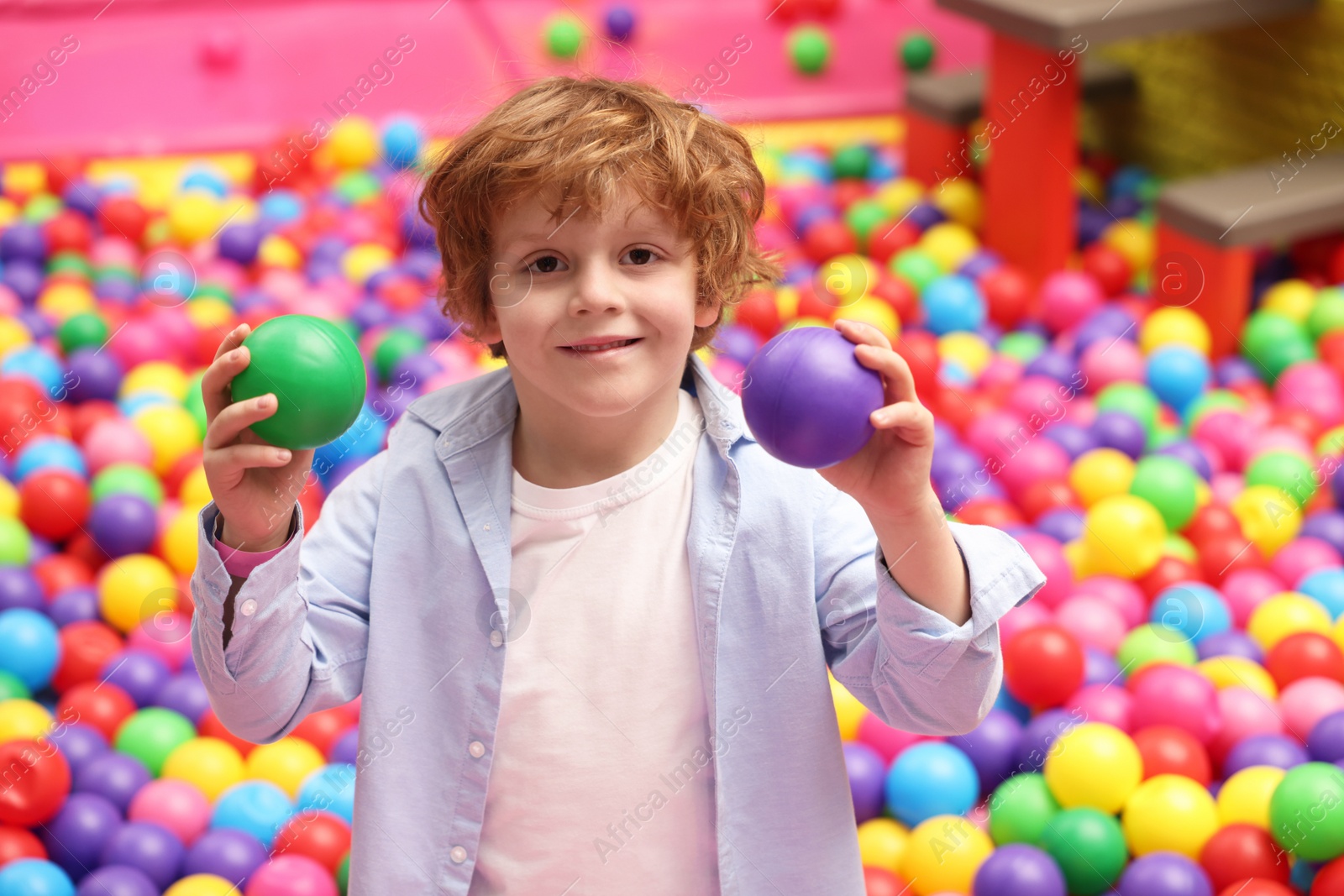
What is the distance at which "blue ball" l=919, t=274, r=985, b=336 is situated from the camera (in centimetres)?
292

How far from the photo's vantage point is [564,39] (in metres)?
4.11

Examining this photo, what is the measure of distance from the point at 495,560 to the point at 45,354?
191cm

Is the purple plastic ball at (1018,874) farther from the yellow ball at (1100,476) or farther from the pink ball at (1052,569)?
the yellow ball at (1100,476)

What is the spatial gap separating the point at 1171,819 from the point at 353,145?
2755 millimetres

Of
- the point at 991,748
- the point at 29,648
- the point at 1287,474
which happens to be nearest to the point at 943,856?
the point at 991,748

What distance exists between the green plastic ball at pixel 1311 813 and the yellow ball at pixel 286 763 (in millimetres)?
1182

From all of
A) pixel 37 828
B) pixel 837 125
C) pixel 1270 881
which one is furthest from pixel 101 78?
pixel 1270 881

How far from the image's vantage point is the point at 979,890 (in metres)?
1.63

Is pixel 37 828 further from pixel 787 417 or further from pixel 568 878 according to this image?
pixel 787 417

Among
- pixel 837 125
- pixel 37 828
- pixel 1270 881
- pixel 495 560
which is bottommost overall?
pixel 1270 881

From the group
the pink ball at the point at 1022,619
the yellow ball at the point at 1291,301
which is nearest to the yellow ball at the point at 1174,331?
the yellow ball at the point at 1291,301

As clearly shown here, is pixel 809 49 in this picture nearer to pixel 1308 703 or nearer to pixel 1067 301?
pixel 1067 301

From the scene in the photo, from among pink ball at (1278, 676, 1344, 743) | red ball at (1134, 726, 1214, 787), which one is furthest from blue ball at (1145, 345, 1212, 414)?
red ball at (1134, 726, 1214, 787)

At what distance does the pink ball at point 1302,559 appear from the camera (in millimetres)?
2164
